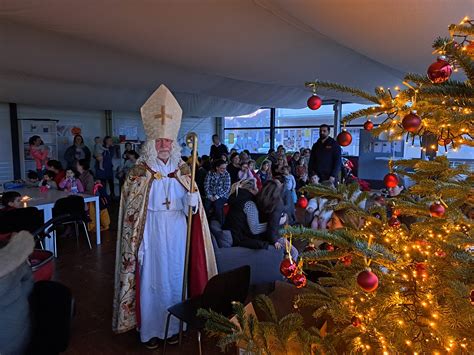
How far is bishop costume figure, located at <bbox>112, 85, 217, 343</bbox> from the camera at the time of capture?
2561mm

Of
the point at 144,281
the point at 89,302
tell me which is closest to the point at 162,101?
the point at 144,281

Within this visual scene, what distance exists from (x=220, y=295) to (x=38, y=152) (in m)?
7.56

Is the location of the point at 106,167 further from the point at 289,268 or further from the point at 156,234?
the point at 289,268

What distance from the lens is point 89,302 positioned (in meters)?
3.35

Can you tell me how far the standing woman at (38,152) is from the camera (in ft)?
26.0

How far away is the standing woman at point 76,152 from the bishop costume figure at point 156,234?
6278mm

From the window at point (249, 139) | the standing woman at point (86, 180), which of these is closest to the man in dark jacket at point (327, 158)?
the standing woman at point (86, 180)

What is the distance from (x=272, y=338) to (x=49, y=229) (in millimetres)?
3614

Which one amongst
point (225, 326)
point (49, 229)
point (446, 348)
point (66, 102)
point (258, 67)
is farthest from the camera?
point (66, 102)

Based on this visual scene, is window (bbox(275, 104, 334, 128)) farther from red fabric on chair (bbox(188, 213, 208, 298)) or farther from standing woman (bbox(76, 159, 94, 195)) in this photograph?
red fabric on chair (bbox(188, 213, 208, 298))

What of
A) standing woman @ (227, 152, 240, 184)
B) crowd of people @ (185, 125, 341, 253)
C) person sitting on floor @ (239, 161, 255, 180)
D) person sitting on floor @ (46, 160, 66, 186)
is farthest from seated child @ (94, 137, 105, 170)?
person sitting on floor @ (239, 161, 255, 180)

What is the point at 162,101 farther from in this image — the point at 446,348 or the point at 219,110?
the point at 219,110

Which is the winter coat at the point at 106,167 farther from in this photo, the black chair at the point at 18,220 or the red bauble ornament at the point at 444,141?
the red bauble ornament at the point at 444,141

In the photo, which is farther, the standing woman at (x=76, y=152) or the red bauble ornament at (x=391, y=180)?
the standing woman at (x=76, y=152)
